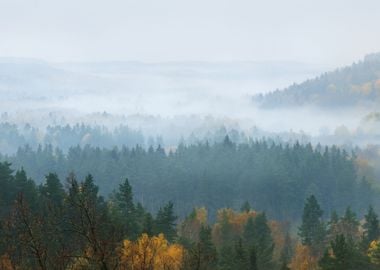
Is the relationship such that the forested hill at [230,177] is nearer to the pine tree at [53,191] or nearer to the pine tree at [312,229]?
the pine tree at [312,229]

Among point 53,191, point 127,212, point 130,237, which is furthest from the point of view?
point 127,212

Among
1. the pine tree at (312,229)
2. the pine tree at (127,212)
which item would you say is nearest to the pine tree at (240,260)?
the pine tree at (127,212)

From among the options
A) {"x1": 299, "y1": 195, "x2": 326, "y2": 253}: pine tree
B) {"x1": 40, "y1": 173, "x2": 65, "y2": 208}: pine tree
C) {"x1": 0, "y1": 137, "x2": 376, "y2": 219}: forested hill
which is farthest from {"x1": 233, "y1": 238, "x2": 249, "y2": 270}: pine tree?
{"x1": 0, "y1": 137, "x2": 376, "y2": 219}: forested hill

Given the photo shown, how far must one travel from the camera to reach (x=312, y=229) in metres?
93.9

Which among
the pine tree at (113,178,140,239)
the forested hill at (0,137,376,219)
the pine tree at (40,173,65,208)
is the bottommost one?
the forested hill at (0,137,376,219)

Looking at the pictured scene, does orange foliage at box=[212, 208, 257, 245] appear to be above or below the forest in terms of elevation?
below

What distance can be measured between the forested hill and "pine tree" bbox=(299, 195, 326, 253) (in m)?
47.1

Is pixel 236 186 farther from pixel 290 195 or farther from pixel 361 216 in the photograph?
pixel 361 216

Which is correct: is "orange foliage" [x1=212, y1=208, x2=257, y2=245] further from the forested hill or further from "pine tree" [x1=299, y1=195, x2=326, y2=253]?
the forested hill

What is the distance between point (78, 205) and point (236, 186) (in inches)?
5615

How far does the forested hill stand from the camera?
147625 mm

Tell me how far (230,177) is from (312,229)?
65648mm

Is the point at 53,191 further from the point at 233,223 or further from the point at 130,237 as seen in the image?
the point at 233,223

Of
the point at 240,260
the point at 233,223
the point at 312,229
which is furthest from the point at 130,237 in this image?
the point at 233,223
